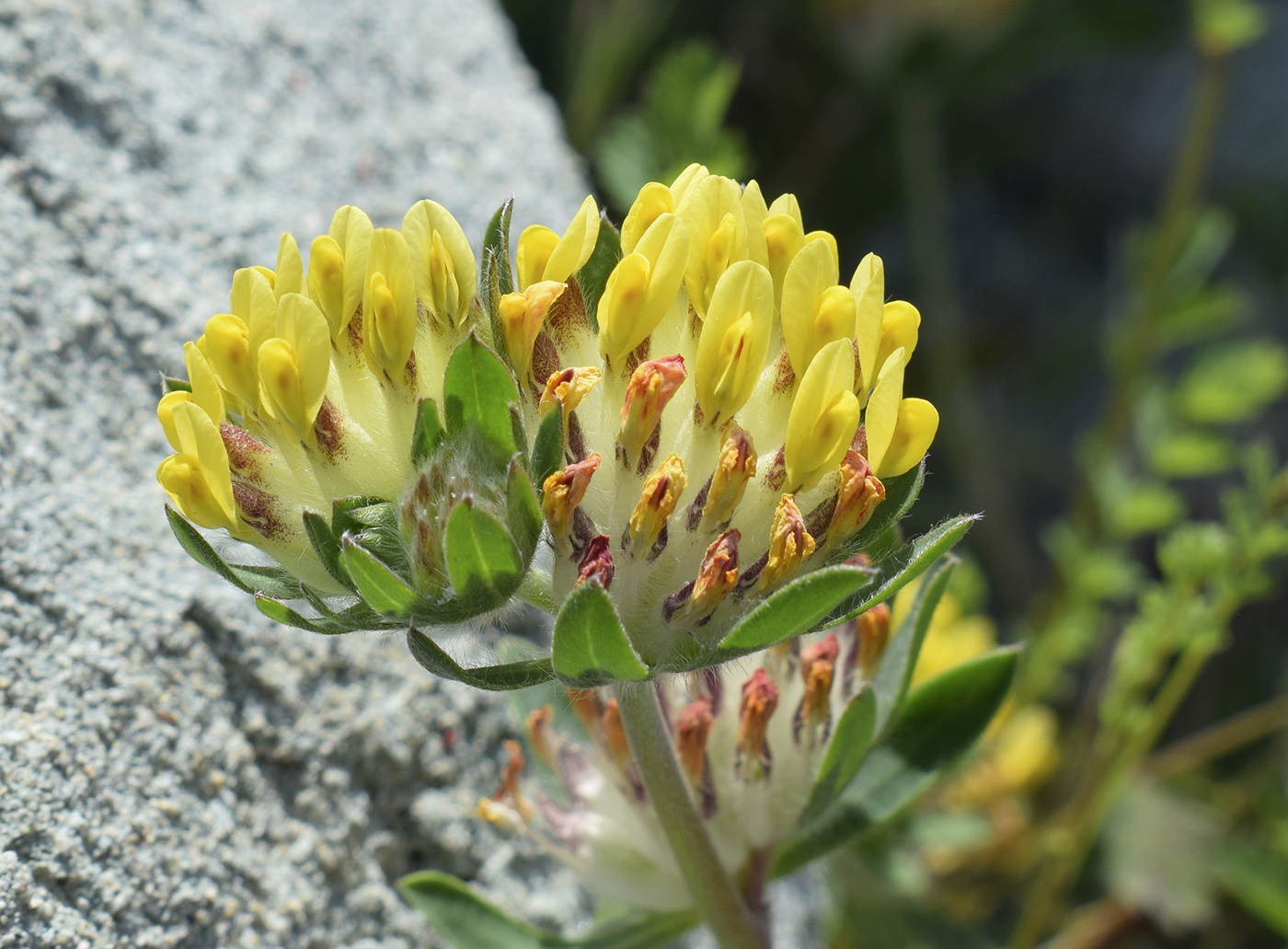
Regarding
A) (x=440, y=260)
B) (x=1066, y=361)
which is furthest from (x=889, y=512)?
(x=1066, y=361)

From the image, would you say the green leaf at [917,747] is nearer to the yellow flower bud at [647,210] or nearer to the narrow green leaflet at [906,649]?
the narrow green leaflet at [906,649]

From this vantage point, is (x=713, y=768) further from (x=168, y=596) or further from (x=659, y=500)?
(x=168, y=596)

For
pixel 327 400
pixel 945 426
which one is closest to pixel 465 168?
pixel 327 400

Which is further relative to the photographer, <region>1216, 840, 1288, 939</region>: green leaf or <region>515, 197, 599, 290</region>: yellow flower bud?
<region>1216, 840, 1288, 939</region>: green leaf

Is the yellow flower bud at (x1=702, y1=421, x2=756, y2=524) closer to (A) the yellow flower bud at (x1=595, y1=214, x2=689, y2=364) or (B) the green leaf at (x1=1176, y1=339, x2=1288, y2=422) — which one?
(A) the yellow flower bud at (x1=595, y1=214, x2=689, y2=364)

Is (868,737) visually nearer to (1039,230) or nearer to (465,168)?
(465,168)

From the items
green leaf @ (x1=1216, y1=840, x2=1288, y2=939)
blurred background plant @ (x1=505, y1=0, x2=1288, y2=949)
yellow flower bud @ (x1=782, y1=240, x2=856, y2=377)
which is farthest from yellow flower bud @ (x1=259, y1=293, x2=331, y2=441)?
green leaf @ (x1=1216, y1=840, x2=1288, y2=939)
